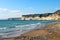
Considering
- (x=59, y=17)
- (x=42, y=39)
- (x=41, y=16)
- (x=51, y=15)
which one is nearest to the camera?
(x=42, y=39)

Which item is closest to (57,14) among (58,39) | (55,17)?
(55,17)

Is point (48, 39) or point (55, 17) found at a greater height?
point (48, 39)

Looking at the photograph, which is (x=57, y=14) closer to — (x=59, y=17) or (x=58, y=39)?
(x=59, y=17)

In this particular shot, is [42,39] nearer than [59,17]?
Yes

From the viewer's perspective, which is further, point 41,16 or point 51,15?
point 41,16

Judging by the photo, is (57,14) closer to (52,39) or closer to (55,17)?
(55,17)

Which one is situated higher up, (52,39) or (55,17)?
(52,39)

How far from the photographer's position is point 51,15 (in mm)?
184000

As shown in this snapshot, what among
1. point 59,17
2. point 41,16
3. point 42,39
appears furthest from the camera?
point 41,16

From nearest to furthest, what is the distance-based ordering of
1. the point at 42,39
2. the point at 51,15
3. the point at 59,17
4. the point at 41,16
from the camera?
1. the point at 42,39
2. the point at 59,17
3. the point at 51,15
4. the point at 41,16

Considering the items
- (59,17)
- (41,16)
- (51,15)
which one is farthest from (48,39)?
(41,16)

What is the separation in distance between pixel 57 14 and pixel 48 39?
550 feet

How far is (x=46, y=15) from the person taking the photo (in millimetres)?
194750

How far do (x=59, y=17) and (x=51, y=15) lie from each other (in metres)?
17.8
